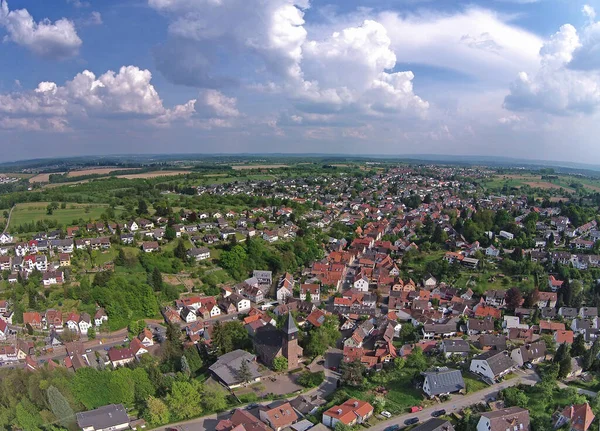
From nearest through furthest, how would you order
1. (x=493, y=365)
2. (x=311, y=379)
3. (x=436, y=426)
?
1. (x=436, y=426)
2. (x=311, y=379)
3. (x=493, y=365)

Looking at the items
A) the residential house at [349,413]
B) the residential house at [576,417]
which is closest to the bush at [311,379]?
the residential house at [349,413]

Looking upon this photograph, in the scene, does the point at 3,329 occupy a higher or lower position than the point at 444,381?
lower

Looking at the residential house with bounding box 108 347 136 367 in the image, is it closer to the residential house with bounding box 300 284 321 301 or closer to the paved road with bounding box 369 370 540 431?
the residential house with bounding box 300 284 321 301

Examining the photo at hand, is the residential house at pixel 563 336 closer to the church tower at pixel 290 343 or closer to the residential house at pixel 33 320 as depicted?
the church tower at pixel 290 343

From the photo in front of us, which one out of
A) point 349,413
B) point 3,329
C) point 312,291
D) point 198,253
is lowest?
point 3,329

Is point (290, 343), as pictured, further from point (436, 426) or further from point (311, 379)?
point (436, 426)

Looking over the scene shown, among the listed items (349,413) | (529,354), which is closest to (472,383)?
(529,354)

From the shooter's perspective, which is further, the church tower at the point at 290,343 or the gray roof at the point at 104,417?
the church tower at the point at 290,343
